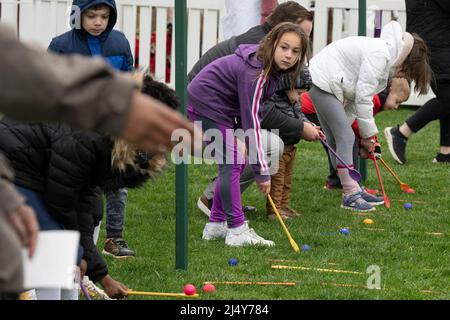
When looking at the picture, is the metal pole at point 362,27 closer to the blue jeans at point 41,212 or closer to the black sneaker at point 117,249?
the black sneaker at point 117,249

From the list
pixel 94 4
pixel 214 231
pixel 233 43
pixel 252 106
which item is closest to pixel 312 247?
pixel 214 231

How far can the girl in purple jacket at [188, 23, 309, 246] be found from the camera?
6.42 m

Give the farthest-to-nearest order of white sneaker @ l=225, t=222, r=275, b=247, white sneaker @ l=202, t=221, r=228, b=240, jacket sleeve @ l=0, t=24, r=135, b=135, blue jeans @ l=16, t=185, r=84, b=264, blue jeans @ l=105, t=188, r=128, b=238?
white sneaker @ l=202, t=221, r=228, b=240 → white sneaker @ l=225, t=222, r=275, b=247 → blue jeans @ l=105, t=188, r=128, b=238 → blue jeans @ l=16, t=185, r=84, b=264 → jacket sleeve @ l=0, t=24, r=135, b=135

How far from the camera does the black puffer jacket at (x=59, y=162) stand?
4227 millimetres

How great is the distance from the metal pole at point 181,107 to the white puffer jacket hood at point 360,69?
86.6 inches

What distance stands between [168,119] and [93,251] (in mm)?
2255

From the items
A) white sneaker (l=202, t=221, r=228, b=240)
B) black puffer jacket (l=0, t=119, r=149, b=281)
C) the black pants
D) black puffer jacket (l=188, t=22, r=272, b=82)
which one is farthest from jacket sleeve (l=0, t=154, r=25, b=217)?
the black pants

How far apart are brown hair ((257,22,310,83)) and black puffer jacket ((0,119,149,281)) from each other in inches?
86.5

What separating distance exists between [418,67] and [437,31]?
A: 195cm

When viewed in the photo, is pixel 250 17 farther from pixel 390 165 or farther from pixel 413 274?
pixel 413 274

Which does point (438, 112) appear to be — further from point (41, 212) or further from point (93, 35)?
point (41, 212)

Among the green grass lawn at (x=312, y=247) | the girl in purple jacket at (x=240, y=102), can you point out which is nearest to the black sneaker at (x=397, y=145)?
the green grass lawn at (x=312, y=247)

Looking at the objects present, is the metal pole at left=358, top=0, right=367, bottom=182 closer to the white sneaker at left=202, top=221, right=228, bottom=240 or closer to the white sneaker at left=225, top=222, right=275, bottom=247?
the white sneaker at left=202, top=221, right=228, bottom=240

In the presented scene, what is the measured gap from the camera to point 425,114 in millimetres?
10062
